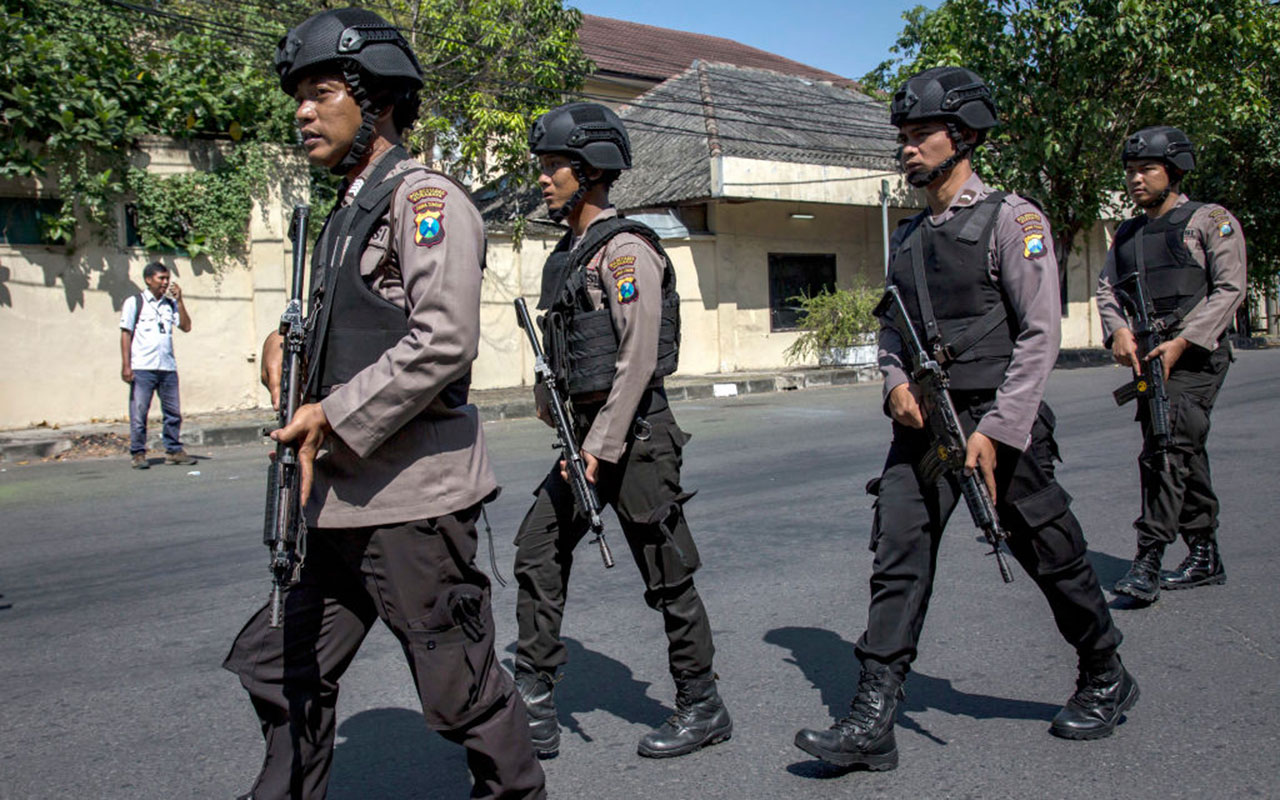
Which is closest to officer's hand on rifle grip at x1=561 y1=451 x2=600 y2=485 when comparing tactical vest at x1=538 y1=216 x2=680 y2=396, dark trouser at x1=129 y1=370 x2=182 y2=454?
tactical vest at x1=538 y1=216 x2=680 y2=396

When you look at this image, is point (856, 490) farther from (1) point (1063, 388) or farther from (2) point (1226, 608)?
(1) point (1063, 388)

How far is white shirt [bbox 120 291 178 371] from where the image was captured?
9922 millimetres

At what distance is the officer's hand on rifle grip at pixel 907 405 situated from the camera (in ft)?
10.8

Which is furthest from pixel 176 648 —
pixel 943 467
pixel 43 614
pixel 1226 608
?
pixel 1226 608

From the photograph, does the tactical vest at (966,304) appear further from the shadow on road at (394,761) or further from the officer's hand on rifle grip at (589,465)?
the shadow on road at (394,761)

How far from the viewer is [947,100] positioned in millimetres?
3299

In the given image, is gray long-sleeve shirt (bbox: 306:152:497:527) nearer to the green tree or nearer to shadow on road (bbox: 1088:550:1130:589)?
shadow on road (bbox: 1088:550:1130:589)

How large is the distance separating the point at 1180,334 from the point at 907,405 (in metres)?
2.27

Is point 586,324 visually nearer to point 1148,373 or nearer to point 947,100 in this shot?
point 947,100

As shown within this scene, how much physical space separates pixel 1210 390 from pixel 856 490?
9.97 feet

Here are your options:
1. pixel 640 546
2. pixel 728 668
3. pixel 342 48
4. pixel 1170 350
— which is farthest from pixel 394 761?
pixel 1170 350

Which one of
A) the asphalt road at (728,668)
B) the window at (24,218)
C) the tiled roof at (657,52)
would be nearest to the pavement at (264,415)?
the window at (24,218)

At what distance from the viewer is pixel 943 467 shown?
10.6ft

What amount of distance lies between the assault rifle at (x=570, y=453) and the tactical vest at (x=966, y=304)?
1.08m
